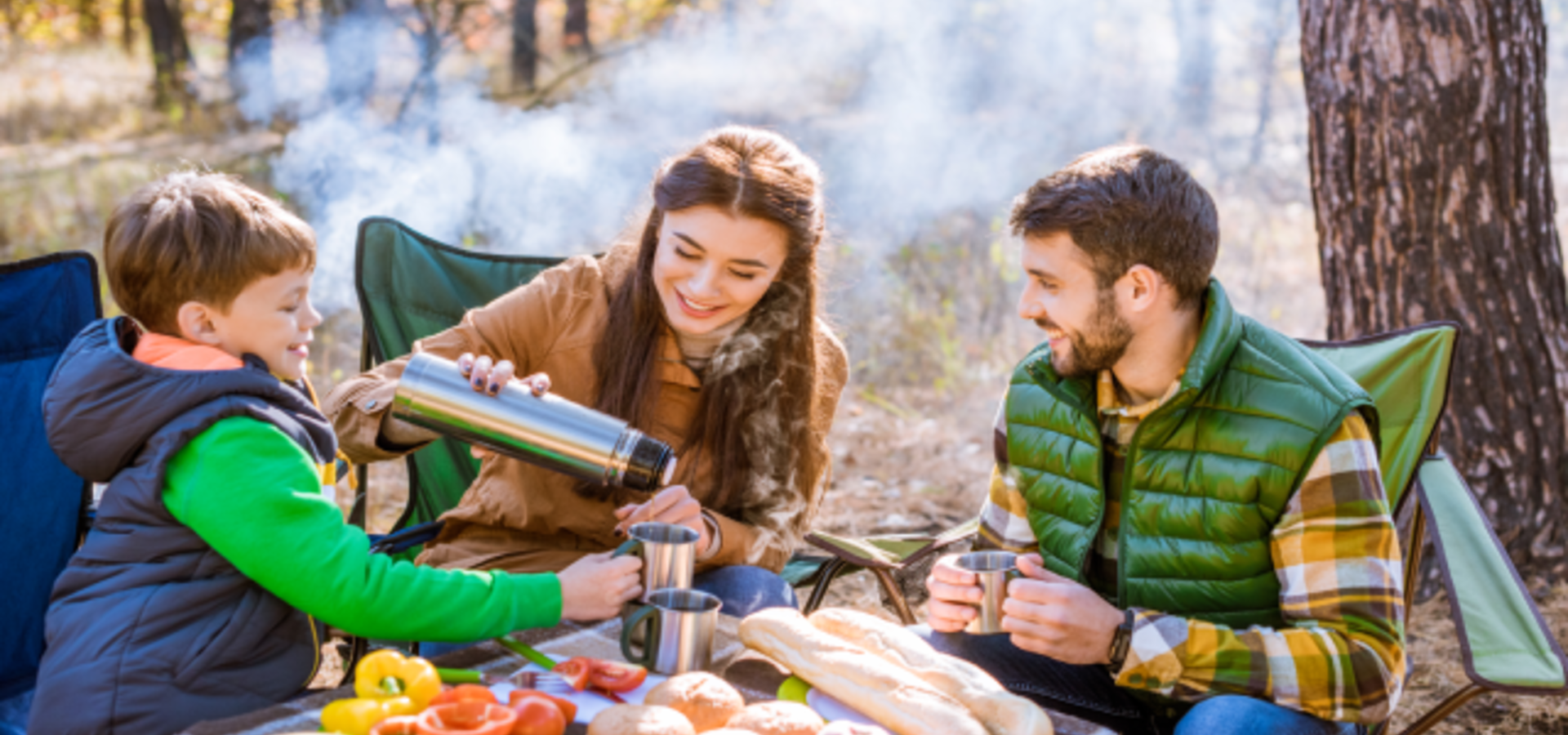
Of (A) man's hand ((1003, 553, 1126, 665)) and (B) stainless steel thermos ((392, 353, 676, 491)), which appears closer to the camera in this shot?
(A) man's hand ((1003, 553, 1126, 665))

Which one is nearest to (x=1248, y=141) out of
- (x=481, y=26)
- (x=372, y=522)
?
(x=481, y=26)

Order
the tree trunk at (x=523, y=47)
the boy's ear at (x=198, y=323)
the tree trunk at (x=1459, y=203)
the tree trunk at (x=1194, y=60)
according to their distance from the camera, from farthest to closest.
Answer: the tree trunk at (x=1194, y=60), the tree trunk at (x=523, y=47), the tree trunk at (x=1459, y=203), the boy's ear at (x=198, y=323)

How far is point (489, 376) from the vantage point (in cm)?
191

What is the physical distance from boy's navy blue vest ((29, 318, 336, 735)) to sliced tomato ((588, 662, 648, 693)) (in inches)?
17.5

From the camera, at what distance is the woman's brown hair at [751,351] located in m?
2.40

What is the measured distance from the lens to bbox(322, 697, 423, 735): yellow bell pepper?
1399mm

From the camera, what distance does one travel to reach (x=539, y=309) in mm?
2514

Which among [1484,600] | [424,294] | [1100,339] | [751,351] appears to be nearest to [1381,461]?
[1484,600]

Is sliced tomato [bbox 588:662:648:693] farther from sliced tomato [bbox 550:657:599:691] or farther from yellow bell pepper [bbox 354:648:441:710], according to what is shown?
yellow bell pepper [bbox 354:648:441:710]

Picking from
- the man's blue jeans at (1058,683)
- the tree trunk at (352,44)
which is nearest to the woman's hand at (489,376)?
the man's blue jeans at (1058,683)

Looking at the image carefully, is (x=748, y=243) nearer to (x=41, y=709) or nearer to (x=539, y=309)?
(x=539, y=309)

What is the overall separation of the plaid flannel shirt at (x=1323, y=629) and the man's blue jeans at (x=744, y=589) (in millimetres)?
740

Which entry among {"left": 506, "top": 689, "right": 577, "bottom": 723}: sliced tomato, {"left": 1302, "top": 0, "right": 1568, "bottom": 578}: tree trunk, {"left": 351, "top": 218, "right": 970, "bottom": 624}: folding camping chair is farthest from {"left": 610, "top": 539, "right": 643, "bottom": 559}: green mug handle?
{"left": 1302, "top": 0, "right": 1568, "bottom": 578}: tree trunk

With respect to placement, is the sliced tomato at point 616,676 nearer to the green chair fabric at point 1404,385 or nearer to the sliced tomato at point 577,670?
the sliced tomato at point 577,670
